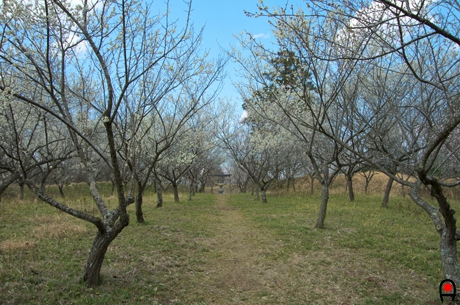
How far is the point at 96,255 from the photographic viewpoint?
3715mm

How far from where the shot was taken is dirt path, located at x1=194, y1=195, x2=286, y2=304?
4.05 m

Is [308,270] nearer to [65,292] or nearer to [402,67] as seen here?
[65,292]

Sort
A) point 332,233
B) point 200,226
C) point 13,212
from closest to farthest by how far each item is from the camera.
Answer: point 332,233 → point 200,226 → point 13,212

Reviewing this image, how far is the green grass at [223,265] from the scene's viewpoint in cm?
382

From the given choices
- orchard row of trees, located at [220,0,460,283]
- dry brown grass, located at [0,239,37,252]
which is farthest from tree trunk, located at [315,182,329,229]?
dry brown grass, located at [0,239,37,252]

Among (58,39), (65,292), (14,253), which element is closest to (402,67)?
(58,39)

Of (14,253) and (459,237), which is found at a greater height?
(459,237)

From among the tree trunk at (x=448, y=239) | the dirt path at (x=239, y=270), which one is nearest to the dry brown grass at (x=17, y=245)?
the dirt path at (x=239, y=270)

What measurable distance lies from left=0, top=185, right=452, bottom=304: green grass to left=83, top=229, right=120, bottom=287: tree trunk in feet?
0.44

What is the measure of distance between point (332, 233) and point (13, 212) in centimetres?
1047

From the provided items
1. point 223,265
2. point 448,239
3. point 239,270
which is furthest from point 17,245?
point 448,239

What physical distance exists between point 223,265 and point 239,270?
386mm

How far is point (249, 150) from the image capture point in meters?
17.3

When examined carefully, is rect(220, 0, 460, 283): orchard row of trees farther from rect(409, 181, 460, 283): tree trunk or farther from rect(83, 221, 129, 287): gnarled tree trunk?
rect(83, 221, 129, 287): gnarled tree trunk
